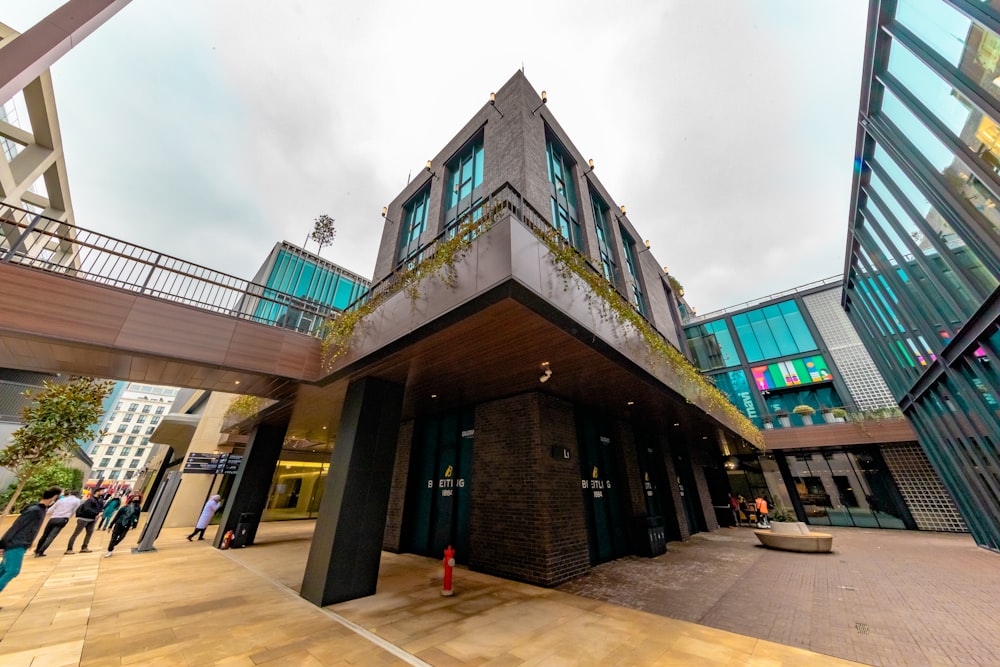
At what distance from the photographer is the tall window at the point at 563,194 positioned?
12.4 m

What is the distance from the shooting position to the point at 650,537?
1030 centimetres

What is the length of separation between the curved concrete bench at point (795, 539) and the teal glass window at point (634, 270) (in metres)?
10.1

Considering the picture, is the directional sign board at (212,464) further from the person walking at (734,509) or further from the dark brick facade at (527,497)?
the person walking at (734,509)

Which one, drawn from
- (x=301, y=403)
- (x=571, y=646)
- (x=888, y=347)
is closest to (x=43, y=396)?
(x=301, y=403)

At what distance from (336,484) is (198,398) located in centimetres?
2789

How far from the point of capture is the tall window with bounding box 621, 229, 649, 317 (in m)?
17.5

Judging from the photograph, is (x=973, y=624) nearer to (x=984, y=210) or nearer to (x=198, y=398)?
(x=984, y=210)

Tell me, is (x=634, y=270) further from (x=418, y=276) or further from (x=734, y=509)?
(x=418, y=276)

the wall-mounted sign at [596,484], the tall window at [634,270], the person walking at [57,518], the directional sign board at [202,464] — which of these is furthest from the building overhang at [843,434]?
the person walking at [57,518]

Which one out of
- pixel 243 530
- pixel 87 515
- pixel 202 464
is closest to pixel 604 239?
pixel 243 530

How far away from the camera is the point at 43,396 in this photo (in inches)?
376

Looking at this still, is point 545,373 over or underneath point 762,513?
over

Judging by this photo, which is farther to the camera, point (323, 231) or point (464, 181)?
point (323, 231)

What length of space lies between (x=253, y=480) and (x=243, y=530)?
160cm
